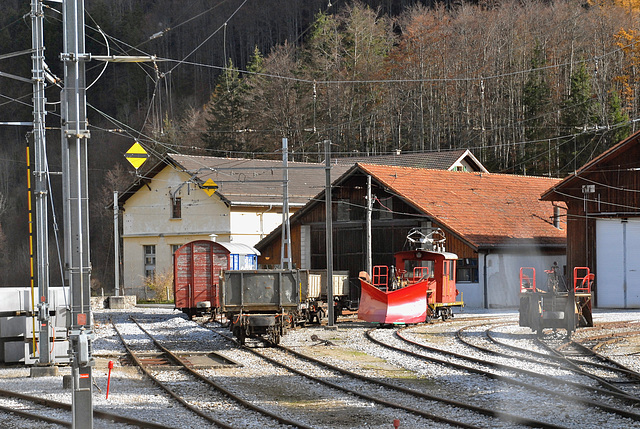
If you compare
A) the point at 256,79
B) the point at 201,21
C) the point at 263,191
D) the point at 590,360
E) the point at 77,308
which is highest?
the point at 201,21

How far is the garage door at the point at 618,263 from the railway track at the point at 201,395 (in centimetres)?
2074

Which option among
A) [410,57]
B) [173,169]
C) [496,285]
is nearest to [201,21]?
[410,57]

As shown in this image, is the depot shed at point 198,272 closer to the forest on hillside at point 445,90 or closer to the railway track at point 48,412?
the railway track at point 48,412

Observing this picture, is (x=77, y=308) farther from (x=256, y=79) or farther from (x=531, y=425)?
(x=256, y=79)

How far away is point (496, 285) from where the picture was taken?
Result: 35.9 meters

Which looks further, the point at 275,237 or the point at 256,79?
the point at 256,79

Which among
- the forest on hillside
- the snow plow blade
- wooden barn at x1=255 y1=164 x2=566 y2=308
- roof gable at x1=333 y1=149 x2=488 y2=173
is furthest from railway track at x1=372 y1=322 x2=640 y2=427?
the forest on hillside

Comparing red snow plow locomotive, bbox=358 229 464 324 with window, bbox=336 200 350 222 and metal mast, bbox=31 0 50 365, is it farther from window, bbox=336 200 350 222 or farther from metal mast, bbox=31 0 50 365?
metal mast, bbox=31 0 50 365

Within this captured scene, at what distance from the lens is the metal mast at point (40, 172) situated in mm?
16016

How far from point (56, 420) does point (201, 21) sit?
3104 inches

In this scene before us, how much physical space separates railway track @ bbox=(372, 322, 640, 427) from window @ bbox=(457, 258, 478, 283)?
49.4 feet

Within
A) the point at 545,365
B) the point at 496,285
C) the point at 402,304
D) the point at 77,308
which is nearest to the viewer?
the point at 77,308

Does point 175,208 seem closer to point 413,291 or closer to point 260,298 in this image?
point 413,291

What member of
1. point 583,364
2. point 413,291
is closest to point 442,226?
point 413,291
